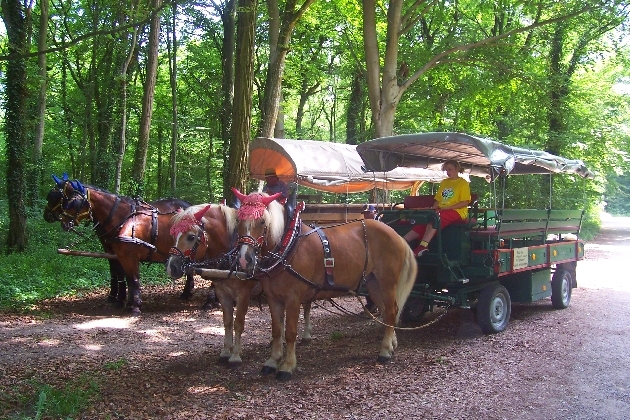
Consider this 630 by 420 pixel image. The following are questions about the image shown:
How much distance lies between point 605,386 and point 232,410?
3.65 meters

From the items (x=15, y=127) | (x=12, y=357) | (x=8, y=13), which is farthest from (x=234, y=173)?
→ (x=8, y=13)

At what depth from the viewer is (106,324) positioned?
26.6ft

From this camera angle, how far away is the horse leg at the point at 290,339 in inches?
218

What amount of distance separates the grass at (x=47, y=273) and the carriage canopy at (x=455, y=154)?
531 centimetres

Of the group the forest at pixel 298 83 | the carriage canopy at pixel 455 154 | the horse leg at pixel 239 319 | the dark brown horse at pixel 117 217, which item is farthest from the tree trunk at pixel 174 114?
the horse leg at pixel 239 319

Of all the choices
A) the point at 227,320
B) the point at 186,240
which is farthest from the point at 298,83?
the point at 186,240

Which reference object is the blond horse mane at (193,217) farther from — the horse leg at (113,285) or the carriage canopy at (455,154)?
the horse leg at (113,285)

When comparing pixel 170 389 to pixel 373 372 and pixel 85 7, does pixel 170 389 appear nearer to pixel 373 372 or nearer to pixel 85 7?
pixel 373 372

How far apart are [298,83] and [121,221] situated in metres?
17.8

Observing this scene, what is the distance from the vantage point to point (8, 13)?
11.9m

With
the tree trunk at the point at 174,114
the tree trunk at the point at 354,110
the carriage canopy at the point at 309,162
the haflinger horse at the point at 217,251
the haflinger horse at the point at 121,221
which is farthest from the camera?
the tree trunk at the point at 354,110

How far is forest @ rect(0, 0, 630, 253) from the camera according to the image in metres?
14.5

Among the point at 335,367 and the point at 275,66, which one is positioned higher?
the point at 275,66

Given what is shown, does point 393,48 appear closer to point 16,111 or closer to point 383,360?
point 16,111
